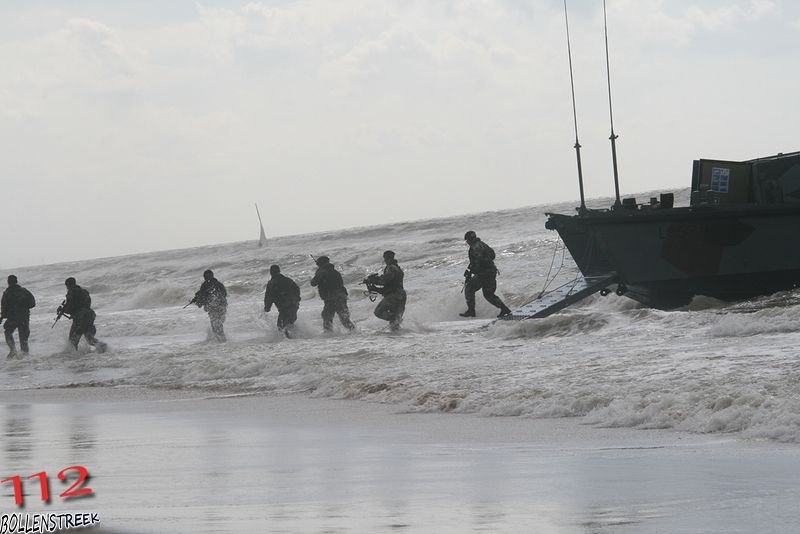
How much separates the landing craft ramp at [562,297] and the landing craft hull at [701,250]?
0.25 metres

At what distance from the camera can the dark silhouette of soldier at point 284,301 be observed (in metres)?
21.1

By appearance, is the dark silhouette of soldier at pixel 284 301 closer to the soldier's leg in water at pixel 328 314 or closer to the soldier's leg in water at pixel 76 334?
the soldier's leg in water at pixel 328 314

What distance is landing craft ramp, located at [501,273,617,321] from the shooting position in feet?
57.8

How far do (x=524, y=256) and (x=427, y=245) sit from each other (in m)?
9.48

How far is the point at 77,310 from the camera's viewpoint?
21.1 m

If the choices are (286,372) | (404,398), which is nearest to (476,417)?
(404,398)

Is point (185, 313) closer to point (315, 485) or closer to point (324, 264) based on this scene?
point (324, 264)

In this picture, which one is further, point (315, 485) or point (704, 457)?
point (704, 457)

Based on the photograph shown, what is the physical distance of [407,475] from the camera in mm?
6684

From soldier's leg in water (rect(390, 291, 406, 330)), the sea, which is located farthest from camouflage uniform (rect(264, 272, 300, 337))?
soldier's leg in water (rect(390, 291, 406, 330))

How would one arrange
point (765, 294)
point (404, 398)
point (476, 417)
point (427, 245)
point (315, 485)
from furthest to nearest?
point (427, 245), point (765, 294), point (404, 398), point (476, 417), point (315, 485)

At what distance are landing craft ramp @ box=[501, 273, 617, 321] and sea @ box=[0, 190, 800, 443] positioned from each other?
530mm

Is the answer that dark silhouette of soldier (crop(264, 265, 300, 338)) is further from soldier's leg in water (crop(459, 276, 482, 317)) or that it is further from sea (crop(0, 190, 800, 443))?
soldier's leg in water (crop(459, 276, 482, 317))

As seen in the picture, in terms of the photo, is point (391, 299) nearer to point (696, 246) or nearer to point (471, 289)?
point (471, 289)
